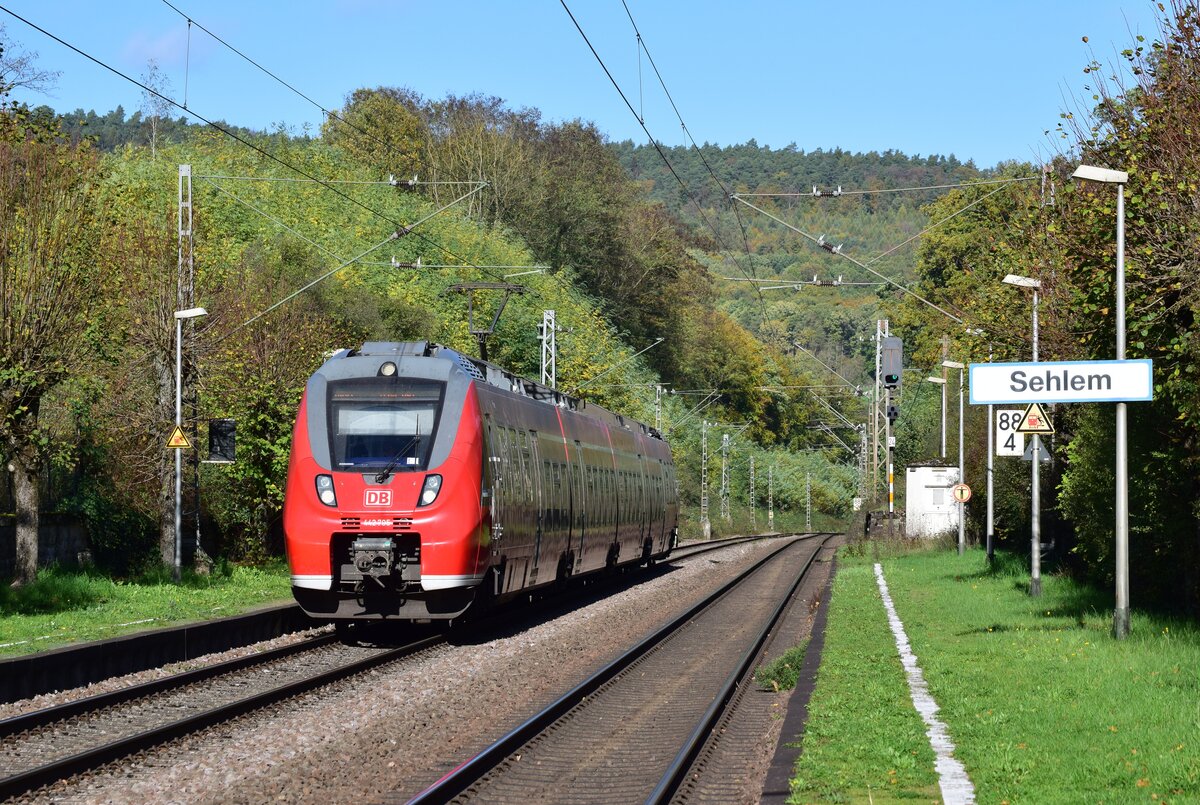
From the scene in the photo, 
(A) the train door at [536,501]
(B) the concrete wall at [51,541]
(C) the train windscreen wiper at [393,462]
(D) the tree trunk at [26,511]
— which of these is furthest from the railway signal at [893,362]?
(C) the train windscreen wiper at [393,462]

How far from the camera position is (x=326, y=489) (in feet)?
63.3

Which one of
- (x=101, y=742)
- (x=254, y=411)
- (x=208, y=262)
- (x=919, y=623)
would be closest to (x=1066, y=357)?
(x=919, y=623)

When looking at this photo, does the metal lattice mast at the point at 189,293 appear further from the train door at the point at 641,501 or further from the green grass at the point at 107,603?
the train door at the point at 641,501

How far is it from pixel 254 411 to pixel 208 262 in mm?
9172

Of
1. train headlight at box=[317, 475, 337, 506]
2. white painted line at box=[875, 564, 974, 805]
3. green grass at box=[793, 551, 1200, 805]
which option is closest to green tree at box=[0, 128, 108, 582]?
train headlight at box=[317, 475, 337, 506]

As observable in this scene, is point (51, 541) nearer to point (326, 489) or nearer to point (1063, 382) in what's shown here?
point (326, 489)

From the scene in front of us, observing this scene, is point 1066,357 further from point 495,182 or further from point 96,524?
point 495,182

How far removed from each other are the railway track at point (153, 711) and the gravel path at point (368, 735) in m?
0.17

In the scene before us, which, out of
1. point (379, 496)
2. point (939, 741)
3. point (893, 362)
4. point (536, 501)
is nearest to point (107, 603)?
point (379, 496)

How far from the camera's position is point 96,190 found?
2923 cm

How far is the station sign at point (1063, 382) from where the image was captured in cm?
1736

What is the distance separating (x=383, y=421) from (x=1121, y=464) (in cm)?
921

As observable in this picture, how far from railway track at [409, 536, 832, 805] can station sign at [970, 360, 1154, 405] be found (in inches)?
175

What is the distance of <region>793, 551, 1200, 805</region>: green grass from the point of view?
9.89 m
